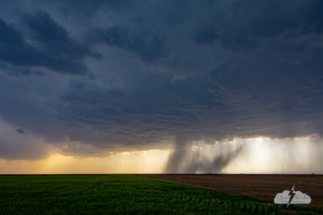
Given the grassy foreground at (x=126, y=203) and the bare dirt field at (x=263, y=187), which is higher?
the grassy foreground at (x=126, y=203)

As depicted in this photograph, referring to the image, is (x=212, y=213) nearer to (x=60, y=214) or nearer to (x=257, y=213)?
(x=257, y=213)

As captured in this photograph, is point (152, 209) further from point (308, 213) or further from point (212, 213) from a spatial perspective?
point (308, 213)

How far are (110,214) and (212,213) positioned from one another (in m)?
8.25

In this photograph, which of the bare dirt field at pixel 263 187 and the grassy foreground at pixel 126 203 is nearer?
the grassy foreground at pixel 126 203

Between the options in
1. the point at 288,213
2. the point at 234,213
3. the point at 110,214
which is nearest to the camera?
the point at 110,214

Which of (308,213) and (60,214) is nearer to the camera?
(60,214)

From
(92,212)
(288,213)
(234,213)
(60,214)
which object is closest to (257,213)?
(234,213)

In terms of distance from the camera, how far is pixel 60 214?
1523 cm

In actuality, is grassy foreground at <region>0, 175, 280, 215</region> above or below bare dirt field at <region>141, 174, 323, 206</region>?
above

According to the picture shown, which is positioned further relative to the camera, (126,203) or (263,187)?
(263,187)

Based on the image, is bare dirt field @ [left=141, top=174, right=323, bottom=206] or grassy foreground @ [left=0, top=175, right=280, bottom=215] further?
bare dirt field @ [left=141, top=174, right=323, bottom=206]

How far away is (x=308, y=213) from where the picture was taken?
17922 millimetres

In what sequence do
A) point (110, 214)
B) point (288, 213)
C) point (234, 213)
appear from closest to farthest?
point (110, 214)
point (234, 213)
point (288, 213)

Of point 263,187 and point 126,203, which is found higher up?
point 126,203
